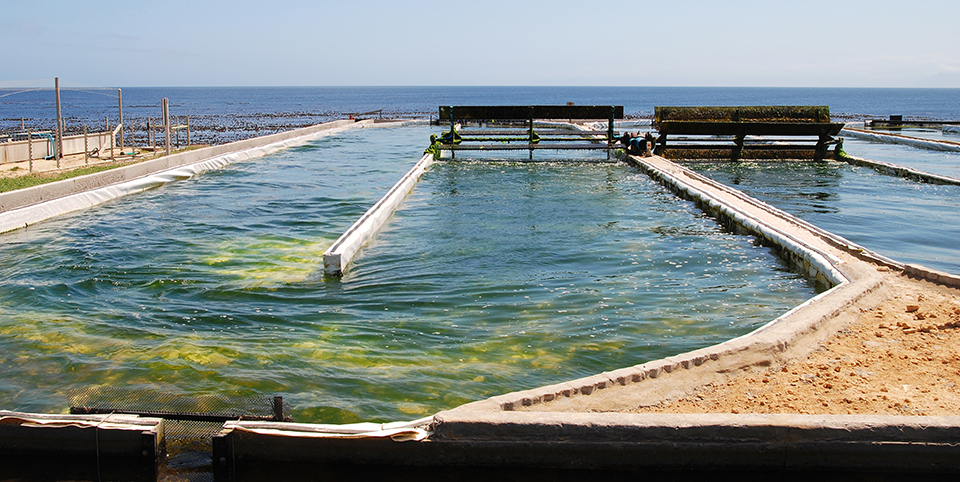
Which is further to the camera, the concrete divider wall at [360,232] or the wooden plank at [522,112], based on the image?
the wooden plank at [522,112]

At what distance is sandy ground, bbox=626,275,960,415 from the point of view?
16.2ft

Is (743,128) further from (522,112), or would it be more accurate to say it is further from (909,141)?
(909,141)

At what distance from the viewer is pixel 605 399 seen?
5043mm

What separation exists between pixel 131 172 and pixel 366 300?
1156cm

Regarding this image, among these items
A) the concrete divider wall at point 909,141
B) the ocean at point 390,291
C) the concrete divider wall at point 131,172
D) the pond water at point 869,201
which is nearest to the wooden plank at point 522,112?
the pond water at point 869,201

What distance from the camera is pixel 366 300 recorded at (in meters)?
8.65

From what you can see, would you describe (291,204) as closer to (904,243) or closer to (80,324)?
(80,324)

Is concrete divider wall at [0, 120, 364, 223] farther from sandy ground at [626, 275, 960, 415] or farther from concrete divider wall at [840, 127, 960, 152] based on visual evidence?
concrete divider wall at [840, 127, 960, 152]

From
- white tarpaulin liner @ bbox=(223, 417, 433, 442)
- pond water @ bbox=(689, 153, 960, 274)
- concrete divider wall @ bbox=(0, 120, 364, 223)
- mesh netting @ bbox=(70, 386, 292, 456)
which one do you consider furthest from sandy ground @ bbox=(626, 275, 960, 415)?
concrete divider wall @ bbox=(0, 120, 364, 223)

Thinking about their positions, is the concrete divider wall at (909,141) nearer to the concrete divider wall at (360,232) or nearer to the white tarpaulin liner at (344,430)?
the concrete divider wall at (360,232)

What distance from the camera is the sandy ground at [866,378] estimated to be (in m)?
4.95

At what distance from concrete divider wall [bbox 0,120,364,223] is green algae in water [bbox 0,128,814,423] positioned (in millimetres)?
723

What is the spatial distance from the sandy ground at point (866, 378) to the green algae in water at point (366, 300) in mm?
1318

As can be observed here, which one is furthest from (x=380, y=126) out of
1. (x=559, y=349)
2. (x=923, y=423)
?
(x=923, y=423)
